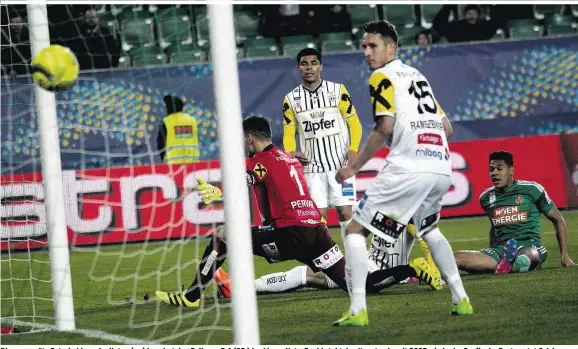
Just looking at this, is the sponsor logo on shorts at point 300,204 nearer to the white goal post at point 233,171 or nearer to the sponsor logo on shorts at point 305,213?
the sponsor logo on shorts at point 305,213

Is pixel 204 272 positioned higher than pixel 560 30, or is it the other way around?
pixel 560 30

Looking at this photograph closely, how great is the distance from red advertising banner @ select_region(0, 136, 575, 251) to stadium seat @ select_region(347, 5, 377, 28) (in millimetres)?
3727

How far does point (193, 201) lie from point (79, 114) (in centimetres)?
209

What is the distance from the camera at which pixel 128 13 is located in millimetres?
16812

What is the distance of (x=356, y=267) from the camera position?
6.23m

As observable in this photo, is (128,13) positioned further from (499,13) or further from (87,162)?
(499,13)

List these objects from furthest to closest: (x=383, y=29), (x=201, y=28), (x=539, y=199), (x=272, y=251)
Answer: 1. (x=201, y=28)
2. (x=539, y=199)
3. (x=272, y=251)
4. (x=383, y=29)

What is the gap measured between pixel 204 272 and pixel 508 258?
271cm

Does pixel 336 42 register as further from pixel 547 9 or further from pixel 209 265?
pixel 209 265

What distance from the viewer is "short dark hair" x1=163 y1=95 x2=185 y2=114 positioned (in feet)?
44.4

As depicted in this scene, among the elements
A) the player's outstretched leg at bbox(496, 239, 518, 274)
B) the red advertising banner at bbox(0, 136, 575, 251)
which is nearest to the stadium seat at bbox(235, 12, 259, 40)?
the red advertising banner at bbox(0, 136, 575, 251)

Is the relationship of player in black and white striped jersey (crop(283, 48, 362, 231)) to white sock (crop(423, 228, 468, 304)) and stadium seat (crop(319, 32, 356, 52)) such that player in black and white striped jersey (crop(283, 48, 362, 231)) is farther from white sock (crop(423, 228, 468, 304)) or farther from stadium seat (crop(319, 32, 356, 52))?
stadium seat (crop(319, 32, 356, 52))

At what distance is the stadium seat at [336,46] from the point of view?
16.8 meters

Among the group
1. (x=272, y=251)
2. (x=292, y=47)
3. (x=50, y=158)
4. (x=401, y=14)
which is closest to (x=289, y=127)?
(x=272, y=251)
